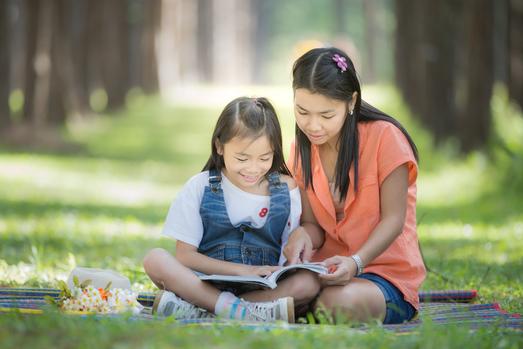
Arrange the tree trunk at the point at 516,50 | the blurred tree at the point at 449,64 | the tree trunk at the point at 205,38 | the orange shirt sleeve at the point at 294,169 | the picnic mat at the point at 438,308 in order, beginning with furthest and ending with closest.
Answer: the tree trunk at the point at 205,38, the blurred tree at the point at 449,64, the tree trunk at the point at 516,50, the orange shirt sleeve at the point at 294,169, the picnic mat at the point at 438,308

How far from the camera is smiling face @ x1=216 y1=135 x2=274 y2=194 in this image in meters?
4.34

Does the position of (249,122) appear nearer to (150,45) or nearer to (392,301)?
(392,301)

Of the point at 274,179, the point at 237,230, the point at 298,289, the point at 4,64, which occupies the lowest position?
the point at 298,289

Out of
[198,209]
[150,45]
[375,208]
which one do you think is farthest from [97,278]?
[150,45]

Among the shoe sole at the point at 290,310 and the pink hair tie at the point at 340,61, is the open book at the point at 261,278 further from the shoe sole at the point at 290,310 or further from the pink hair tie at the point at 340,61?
the pink hair tie at the point at 340,61

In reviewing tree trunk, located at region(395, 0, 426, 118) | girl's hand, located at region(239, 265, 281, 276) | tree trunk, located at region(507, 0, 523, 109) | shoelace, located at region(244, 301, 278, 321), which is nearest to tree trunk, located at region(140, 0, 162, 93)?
tree trunk, located at region(395, 0, 426, 118)

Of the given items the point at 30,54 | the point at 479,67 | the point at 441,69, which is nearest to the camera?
the point at 479,67

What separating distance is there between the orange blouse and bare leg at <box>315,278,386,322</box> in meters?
0.17

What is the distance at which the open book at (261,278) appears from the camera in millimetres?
4039

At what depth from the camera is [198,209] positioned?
446cm

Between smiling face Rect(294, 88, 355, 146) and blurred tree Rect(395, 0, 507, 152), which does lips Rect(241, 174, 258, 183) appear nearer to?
smiling face Rect(294, 88, 355, 146)

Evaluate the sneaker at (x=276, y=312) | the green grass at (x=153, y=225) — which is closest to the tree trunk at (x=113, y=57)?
the green grass at (x=153, y=225)

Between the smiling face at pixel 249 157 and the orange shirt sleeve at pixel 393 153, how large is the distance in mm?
563

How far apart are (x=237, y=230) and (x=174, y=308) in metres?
0.58
